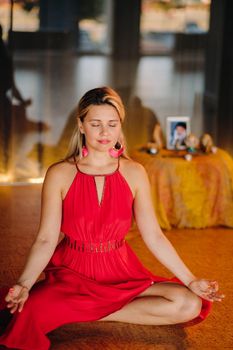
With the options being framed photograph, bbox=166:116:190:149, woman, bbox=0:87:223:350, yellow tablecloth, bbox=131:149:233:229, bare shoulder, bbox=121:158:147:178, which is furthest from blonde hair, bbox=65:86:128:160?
framed photograph, bbox=166:116:190:149

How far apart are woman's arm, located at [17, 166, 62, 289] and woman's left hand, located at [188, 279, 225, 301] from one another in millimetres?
555

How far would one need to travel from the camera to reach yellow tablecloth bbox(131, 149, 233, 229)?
4.60 meters

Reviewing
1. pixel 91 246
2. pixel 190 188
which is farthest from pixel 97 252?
pixel 190 188

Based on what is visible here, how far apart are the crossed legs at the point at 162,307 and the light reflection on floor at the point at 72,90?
305 centimetres

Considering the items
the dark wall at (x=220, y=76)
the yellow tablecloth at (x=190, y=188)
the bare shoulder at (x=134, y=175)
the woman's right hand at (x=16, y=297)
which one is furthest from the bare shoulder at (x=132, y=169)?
the dark wall at (x=220, y=76)

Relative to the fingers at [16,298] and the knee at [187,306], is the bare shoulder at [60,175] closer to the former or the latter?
the fingers at [16,298]

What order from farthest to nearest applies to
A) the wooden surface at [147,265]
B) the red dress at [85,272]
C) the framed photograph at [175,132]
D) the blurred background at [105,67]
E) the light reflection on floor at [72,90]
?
the light reflection on floor at [72,90]
the blurred background at [105,67]
the framed photograph at [175,132]
the wooden surface at [147,265]
the red dress at [85,272]

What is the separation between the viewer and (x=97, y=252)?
2881 millimetres

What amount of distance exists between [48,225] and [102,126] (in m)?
0.43

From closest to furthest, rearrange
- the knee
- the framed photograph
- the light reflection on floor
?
the knee → the framed photograph → the light reflection on floor

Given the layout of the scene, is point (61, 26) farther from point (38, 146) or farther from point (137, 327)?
point (137, 327)

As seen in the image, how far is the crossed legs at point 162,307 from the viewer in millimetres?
2857

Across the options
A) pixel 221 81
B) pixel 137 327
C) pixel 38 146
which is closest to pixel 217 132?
pixel 221 81

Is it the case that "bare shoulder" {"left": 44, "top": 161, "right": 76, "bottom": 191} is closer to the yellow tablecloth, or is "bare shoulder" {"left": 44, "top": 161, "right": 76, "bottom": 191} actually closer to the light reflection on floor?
the yellow tablecloth
